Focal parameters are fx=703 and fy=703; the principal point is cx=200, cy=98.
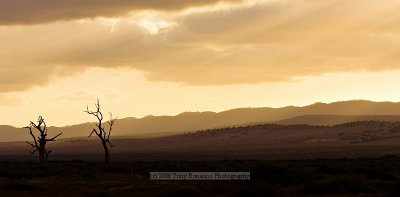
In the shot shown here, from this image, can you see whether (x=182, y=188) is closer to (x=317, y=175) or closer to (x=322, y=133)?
(x=317, y=175)

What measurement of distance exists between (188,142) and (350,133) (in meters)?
48.0

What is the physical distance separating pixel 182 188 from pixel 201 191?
1533mm

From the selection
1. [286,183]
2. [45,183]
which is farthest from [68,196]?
[286,183]

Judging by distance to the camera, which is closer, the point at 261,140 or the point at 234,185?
the point at 234,185

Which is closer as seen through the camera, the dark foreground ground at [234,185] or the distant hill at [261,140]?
the dark foreground ground at [234,185]

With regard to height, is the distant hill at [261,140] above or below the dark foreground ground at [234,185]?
above

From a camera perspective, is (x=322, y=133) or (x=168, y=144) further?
(x=168, y=144)

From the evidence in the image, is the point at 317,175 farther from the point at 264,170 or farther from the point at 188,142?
the point at 188,142

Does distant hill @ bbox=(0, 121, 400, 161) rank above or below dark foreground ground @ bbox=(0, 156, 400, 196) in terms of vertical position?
above

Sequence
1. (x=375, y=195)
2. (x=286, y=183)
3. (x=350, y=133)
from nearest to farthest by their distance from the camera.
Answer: (x=375, y=195), (x=286, y=183), (x=350, y=133)

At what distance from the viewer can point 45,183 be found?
44.9 meters

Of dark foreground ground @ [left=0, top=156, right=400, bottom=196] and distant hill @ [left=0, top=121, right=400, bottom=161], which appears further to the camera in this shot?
distant hill @ [left=0, top=121, right=400, bottom=161]

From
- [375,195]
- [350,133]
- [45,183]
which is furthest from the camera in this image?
[350,133]

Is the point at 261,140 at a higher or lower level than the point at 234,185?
higher
